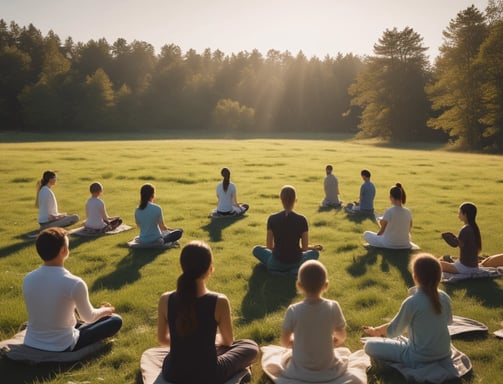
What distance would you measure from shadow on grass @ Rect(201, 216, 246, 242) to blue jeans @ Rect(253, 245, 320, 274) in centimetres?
297

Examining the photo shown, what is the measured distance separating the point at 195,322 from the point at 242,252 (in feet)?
22.3

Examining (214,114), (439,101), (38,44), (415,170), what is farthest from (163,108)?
(415,170)

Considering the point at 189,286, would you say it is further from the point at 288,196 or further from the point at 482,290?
the point at 482,290

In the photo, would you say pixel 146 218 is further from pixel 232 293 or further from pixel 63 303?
pixel 63 303

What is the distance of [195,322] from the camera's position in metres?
4.53

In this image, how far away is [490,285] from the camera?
28.7ft

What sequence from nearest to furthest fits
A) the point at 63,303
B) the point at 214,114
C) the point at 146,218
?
the point at 63,303 → the point at 146,218 → the point at 214,114

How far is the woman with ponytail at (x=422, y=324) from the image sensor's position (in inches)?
209

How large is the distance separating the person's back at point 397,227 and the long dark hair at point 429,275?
5.70m

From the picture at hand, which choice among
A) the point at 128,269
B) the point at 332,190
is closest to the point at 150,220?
the point at 128,269

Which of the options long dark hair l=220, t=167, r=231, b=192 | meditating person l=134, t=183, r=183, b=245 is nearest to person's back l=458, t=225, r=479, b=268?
meditating person l=134, t=183, r=183, b=245

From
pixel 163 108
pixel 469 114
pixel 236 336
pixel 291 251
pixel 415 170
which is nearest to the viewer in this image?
pixel 236 336

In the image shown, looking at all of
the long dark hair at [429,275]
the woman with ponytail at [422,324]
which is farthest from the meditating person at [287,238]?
the long dark hair at [429,275]

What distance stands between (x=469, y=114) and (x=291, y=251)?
5289cm
